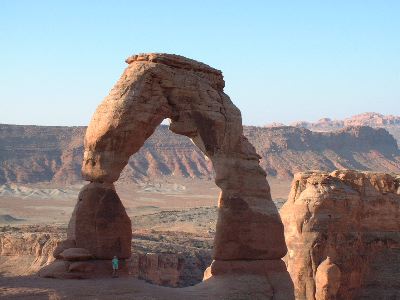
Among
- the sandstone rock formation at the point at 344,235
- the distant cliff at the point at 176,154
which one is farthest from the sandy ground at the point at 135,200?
the sandstone rock formation at the point at 344,235

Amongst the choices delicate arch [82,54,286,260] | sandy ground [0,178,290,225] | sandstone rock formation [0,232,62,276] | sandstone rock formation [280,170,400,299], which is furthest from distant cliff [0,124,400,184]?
delicate arch [82,54,286,260]

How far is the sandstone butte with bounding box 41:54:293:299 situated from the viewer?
60.1 feet

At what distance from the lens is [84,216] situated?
18.3 meters

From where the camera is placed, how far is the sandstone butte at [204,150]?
18.3 metres

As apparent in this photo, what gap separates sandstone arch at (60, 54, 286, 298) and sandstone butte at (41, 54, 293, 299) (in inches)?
1.1

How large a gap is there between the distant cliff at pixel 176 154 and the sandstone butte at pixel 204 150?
91747mm

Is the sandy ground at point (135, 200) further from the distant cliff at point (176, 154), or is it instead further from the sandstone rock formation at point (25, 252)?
the sandstone rock formation at point (25, 252)

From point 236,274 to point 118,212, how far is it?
11.9 ft

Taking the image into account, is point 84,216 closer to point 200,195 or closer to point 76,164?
point 200,195

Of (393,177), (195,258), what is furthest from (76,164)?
(393,177)

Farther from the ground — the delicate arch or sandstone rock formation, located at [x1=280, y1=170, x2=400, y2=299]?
the delicate arch

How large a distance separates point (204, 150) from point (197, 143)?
51 cm

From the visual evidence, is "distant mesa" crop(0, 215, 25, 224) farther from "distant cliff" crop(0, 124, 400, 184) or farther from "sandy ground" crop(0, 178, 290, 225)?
"distant cliff" crop(0, 124, 400, 184)

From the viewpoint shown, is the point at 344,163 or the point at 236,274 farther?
the point at 344,163
